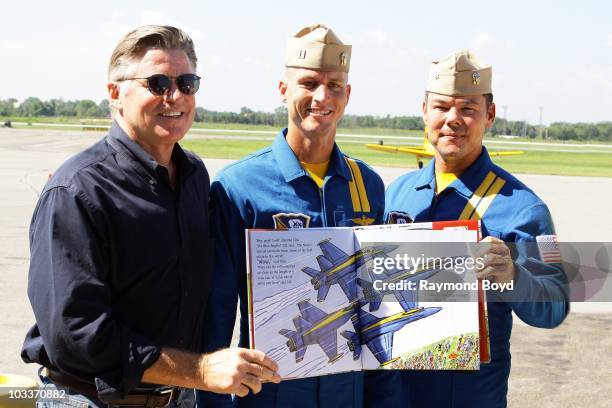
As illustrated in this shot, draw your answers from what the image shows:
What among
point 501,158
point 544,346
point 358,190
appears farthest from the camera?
point 501,158

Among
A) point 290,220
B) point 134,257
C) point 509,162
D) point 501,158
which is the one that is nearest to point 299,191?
point 290,220

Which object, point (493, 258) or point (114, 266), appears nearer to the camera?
point (114, 266)

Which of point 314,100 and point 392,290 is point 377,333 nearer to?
point 392,290

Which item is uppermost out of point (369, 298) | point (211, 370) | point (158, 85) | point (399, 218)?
point (158, 85)

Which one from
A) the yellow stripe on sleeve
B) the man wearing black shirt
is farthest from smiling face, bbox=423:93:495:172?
the man wearing black shirt

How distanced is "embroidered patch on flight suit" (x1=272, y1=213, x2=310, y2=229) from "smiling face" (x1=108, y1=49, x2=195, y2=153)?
53cm

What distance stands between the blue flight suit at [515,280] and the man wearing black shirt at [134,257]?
105 cm

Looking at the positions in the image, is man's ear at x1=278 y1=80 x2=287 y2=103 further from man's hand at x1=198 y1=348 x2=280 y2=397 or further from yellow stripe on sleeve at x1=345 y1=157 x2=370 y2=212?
man's hand at x1=198 y1=348 x2=280 y2=397

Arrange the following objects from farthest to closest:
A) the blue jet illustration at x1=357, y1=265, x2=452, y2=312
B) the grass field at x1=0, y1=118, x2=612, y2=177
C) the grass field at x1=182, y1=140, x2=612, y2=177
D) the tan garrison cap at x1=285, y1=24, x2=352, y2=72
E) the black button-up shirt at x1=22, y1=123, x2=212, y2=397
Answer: the grass field at x1=0, y1=118, x2=612, y2=177
the grass field at x1=182, y1=140, x2=612, y2=177
the tan garrison cap at x1=285, y1=24, x2=352, y2=72
the blue jet illustration at x1=357, y1=265, x2=452, y2=312
the black button-up shirt at x1=22, y1=123, x2=212, y2=397

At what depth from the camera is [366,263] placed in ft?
9.28

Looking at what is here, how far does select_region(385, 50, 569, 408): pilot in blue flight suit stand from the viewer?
313 centimetres

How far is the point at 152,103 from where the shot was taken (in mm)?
2682

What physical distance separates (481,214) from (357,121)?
426ft

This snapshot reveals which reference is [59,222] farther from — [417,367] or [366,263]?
[417,367]
